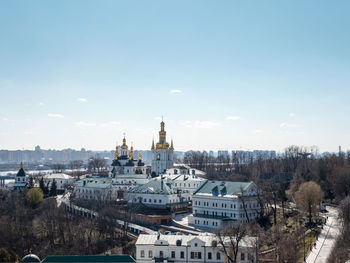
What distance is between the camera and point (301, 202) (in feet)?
150

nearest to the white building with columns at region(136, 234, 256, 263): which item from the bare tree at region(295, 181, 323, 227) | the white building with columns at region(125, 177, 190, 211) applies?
the bare tree at region(295, 181, 323, 227)

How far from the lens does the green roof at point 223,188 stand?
168 feet

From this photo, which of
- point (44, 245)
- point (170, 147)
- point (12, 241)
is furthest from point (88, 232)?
point (170, 147)

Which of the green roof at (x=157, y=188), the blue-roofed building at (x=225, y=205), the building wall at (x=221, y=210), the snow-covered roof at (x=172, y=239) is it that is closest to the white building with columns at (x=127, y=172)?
the green roof at (x=157, y=188)

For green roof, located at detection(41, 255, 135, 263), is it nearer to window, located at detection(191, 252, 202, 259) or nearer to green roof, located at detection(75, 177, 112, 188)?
window, located at detection(191, 252, 202, 259)

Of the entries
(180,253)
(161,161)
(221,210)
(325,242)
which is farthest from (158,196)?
(325,242)

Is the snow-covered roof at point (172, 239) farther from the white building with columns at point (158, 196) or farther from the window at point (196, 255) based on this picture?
Answer: the white building with columns at point (158, 196)

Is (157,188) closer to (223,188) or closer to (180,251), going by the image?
(223,188)

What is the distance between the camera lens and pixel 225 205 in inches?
1996

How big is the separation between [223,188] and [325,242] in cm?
1772

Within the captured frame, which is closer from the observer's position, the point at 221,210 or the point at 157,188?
the point at 221,210

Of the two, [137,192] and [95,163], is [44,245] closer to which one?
[137,192]

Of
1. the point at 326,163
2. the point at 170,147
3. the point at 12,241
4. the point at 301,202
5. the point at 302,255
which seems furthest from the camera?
the point at 170,147

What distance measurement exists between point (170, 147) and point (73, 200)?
30.0 meters
